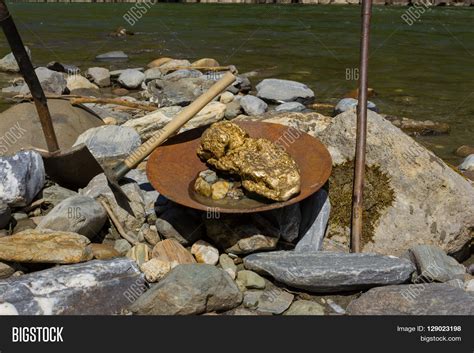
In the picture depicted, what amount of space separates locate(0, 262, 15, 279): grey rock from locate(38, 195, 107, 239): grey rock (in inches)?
20.1

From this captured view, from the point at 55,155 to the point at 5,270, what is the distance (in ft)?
4.88

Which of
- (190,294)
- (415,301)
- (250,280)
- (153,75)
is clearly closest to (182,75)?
(153,75)

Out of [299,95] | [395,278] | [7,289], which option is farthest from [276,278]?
[299,95]

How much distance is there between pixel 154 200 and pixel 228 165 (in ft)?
2.78

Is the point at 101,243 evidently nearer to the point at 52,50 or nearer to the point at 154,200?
the point at 154,200

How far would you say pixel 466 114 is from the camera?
941cm

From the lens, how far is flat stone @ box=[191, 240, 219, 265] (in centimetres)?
420

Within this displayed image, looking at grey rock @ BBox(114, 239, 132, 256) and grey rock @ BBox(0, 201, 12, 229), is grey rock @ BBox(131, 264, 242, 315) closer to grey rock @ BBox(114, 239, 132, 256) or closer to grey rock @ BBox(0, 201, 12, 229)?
grey rock @ BBox(114, 239, 132, 256)

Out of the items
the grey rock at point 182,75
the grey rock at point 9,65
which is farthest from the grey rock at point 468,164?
the grey rock at point 9,65

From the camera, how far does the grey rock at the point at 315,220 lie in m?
4.36

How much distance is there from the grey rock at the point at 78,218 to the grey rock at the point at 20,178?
15.7 inches

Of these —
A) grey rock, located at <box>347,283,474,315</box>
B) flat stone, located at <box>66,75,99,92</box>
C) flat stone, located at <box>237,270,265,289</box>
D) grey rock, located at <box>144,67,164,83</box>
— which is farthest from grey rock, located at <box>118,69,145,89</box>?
grey rock, located at <box>347,283,474,315</box>

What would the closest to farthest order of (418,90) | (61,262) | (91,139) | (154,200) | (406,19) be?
(61,262) < (154,200) < (91,139) < (418,90) < (406,19)

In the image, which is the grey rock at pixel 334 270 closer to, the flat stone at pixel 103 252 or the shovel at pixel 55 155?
the flat stone at pixel 103 252
